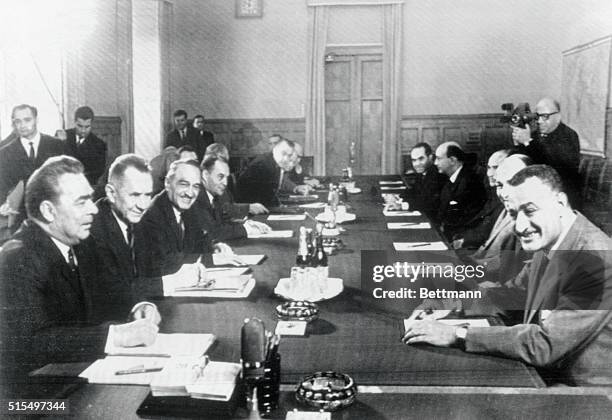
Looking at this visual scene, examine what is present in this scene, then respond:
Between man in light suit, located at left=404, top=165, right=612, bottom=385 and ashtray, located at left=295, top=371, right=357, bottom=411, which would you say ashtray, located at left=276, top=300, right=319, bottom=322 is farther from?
ashtray, located at left=295, top=371, right=357, bottom=411

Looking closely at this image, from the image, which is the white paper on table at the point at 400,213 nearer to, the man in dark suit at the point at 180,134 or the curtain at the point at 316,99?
the man in dark suit at the point at 180,134

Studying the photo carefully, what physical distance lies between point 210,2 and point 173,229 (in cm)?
618

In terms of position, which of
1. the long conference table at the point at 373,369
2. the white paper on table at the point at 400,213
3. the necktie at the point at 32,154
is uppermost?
the necktie at the point at 32,154

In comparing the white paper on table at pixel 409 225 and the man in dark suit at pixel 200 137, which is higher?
the man in dark suit at pixel 200 137

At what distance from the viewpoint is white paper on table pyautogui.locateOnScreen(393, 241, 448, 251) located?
9.09 ft

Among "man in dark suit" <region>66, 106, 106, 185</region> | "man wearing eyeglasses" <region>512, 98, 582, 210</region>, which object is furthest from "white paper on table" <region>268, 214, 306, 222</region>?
"man wearing eyeglasses" <region>512, 98, 582, 210</region>

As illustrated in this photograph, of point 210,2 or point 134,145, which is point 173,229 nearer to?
point 134,145

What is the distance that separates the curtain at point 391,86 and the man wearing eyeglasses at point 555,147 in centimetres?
345

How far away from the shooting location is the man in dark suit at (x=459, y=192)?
4.36 m

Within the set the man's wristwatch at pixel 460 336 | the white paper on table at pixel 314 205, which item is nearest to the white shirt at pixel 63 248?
the man's wristwatch at pixel 460 336

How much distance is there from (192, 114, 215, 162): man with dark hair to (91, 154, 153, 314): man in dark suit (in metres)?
5.56

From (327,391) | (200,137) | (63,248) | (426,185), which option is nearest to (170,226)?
(63,248)

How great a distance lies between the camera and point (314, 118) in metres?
8.55

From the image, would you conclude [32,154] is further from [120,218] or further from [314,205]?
[314,205]
